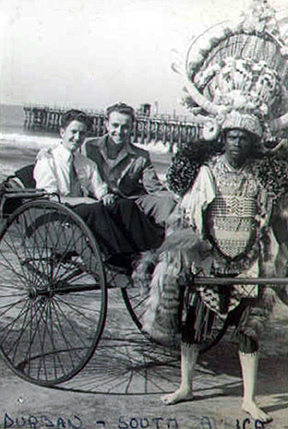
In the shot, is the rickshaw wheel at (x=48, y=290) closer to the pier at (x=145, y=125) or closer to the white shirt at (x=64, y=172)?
the white shirt at (x=64, y=172)

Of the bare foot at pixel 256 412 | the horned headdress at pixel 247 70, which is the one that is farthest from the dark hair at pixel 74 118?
the bare foot at pixel 256 412

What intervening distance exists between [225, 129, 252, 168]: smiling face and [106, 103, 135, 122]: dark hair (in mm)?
593

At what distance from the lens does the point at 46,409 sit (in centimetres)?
434

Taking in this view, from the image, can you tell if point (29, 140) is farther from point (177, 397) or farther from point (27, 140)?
point (177, 397)

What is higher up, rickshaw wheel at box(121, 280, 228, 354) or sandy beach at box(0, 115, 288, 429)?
rickshaw wheel at box(121, 280, 228, 354)

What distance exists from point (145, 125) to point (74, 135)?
1.40 feet

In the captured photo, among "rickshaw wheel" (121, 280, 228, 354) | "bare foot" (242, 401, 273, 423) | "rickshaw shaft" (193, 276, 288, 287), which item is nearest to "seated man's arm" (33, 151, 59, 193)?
"rickshaw wheel" (121, 280, 228, 354)

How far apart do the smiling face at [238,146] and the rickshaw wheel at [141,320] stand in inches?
36.2

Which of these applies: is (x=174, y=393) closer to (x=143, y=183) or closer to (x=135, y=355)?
(x=135, y=355)

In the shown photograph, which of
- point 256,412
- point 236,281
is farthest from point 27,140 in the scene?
point 256,412

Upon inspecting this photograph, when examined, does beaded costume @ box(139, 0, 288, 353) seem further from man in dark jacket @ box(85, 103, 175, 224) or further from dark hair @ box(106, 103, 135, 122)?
dark hair @ box(106, 103, 135, 122)

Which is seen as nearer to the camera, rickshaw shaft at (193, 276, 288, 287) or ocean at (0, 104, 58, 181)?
rickshaw shaft at (193, 276, 288, 287)

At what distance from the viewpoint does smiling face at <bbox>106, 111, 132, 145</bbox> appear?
4.61m

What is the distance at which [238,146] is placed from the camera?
4406 mm
